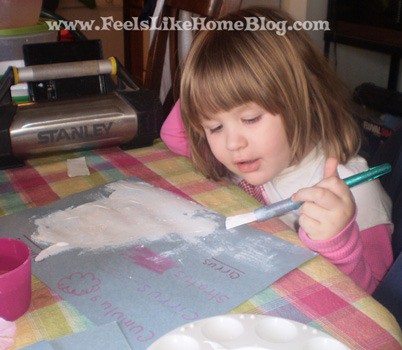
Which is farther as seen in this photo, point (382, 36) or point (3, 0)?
point (382, 36)

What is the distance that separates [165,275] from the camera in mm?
638

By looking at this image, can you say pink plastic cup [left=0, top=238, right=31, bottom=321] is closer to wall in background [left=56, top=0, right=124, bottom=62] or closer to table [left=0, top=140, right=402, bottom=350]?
table [left=0, top=140, right=402, bottom=350]

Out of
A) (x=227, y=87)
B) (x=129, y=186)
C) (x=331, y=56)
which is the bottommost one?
(x=331, y=56)

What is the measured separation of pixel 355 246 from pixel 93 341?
1.35ft

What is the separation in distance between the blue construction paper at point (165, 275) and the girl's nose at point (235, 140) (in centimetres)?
19

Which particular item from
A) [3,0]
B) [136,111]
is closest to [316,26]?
[3,0]

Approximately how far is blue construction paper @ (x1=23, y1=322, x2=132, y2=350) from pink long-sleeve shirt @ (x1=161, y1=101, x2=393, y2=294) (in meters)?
0.30

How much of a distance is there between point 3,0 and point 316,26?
6.59 ft

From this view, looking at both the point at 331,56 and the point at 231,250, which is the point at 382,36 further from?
the point at 231,250

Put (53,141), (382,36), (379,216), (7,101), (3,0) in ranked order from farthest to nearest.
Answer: (382,36) → (3,0) → (7,101) → (53,141) → (379,216)

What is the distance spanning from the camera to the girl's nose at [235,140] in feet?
2.97

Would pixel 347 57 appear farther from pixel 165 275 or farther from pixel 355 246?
pixel 165 275

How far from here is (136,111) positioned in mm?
1110

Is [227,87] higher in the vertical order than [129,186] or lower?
higher
